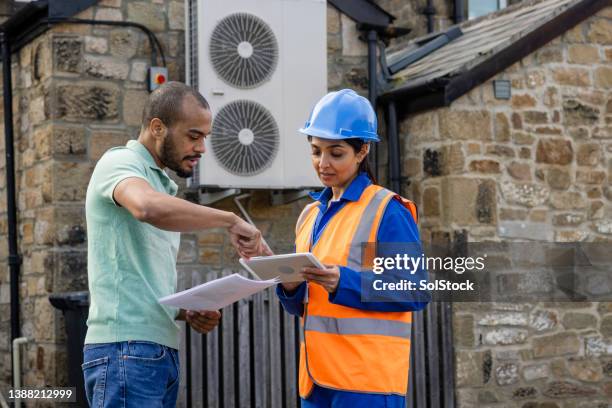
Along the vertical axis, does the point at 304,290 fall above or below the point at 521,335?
above

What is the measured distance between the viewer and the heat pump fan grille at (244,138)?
753 centimetres

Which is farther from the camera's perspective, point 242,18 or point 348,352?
point 242,18

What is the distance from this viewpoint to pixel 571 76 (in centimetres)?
848

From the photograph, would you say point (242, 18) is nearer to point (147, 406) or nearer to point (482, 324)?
point (482, 324)

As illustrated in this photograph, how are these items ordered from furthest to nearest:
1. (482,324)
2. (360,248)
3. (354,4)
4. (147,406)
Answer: (354,4) < (482,324) < (360,248) < (147,406)

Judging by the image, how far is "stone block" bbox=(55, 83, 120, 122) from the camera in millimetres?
7348

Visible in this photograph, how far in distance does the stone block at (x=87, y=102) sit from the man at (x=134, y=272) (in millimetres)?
3766

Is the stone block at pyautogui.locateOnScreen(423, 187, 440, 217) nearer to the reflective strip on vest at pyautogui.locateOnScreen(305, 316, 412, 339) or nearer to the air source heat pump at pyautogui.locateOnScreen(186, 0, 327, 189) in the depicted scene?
the air source heat pump at pyautogui.locateOnScreen(186, 0, 327, 189)

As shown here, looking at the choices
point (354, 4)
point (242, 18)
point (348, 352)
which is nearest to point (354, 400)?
point (348, 352)

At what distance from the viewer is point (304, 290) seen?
12.9 feet

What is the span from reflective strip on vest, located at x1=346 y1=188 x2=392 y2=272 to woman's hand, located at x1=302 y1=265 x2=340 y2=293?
0.10 m

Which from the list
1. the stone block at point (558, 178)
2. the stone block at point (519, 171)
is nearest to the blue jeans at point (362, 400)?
the stone block at point (519, 171)

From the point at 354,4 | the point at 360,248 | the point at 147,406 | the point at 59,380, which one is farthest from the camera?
the point at 354,4

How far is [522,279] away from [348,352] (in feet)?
15.4
